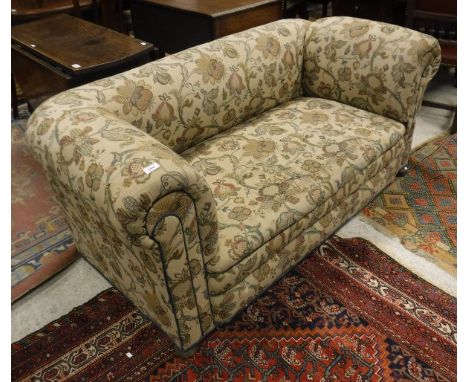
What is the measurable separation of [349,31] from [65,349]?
1.59 m

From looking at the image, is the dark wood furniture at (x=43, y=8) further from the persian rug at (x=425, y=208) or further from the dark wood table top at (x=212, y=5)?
the persian rug at (x=425, y=208)

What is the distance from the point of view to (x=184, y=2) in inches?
94.9

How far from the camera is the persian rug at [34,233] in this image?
162 cm

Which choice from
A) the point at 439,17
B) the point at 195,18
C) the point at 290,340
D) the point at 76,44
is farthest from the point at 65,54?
the point at 439,17

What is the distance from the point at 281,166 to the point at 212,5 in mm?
1332

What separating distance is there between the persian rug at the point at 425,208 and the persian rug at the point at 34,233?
130 centimetres

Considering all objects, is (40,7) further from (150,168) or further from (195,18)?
(150,168)

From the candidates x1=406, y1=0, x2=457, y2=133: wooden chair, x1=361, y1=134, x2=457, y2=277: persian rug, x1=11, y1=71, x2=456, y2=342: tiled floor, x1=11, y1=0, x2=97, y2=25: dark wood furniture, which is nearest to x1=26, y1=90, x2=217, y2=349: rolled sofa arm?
x1=11, y1=71, x2=456, y2=342: tiled floor

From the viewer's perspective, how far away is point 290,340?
4.40 ft

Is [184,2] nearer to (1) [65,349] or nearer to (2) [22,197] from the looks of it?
(2) [22,197]

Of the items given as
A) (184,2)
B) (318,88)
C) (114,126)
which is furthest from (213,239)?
(184,2)

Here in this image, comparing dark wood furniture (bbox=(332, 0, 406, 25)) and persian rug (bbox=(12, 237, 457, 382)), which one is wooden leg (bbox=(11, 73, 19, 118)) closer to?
persian rug (bbox=(12, 237, 457, 382))

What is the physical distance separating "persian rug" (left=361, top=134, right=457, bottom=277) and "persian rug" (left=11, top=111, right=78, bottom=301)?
4.26 ft

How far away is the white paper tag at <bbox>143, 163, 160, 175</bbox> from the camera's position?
90 centimetres
